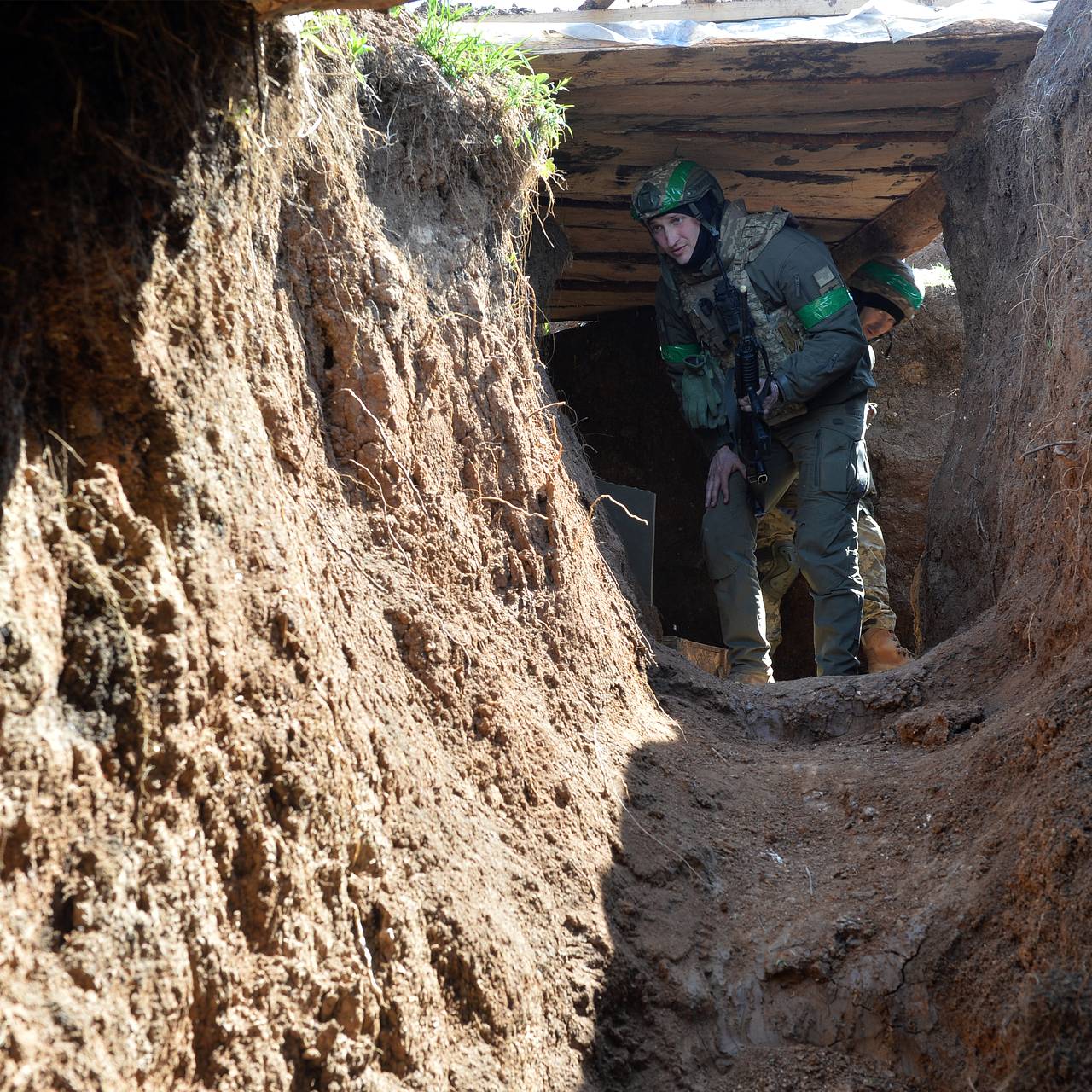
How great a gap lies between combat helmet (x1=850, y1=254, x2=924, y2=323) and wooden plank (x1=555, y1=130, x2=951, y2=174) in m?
0.73

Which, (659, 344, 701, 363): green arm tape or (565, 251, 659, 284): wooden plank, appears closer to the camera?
(659, 344, 701, 363): green arm tape

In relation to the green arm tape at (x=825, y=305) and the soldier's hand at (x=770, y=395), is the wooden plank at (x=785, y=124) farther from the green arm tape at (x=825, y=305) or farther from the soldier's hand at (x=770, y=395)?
the soldier's hand at (x=770, y=395)

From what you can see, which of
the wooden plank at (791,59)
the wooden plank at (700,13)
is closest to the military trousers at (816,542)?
the wooden plank at (791,59)

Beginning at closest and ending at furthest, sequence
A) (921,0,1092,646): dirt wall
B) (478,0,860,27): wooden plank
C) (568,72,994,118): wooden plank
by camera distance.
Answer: (921,0,1092,646): dirt wall, (478,0,860,27): wooden plank, (568,72,994,118): wooden plank

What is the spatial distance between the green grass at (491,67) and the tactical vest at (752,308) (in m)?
1.51

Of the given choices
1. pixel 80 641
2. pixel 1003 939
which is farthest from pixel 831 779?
pixel 80 641

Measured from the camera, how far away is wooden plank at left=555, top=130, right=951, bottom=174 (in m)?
5.91

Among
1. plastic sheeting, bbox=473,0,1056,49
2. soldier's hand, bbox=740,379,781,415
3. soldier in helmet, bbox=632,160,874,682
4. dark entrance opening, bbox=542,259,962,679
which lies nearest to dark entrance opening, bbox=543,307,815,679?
dark entrance opening, bbox=542,259,962,679

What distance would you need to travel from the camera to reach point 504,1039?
254cm

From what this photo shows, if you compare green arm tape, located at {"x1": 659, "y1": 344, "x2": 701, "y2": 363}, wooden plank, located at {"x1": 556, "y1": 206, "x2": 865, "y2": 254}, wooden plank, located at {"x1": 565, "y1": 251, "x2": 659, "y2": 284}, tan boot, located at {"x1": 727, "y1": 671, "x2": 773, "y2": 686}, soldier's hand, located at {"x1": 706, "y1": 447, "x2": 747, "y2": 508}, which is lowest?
tan boot, located at {"x1": 727, "y1": 671, "x2": 773, "y2": 686}

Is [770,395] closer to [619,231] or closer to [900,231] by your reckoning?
[619,231]

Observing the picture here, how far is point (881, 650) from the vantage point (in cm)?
624

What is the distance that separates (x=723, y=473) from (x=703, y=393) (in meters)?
0.46

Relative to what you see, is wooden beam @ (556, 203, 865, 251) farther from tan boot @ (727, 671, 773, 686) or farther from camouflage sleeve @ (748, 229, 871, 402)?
tan boot @ (727, 671, 773, 686)
